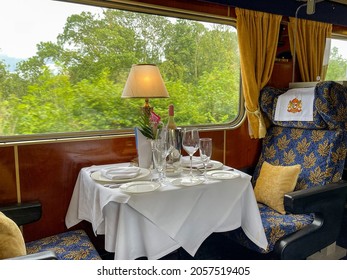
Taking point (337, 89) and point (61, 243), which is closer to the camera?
point (61, 243)

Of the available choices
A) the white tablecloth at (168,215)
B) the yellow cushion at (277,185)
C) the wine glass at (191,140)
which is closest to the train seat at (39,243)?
the white tablecloth at (168,215)

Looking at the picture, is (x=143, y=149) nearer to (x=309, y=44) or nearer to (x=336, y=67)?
(x=309, y=44)

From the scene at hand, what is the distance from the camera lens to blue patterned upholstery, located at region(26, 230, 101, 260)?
1.47m

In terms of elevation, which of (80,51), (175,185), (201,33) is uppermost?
(201,33)

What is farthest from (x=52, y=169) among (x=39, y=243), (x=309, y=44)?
(x=309, y=44)

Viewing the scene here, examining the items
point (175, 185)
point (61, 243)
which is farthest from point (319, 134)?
point (61, 243)

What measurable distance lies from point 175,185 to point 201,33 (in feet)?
5.26

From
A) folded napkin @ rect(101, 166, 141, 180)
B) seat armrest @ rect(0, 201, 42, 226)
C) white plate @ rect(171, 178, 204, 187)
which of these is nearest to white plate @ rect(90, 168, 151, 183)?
folded napkin @ rect(101, 166, 141, 180)

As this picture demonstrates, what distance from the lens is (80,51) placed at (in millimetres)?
2102

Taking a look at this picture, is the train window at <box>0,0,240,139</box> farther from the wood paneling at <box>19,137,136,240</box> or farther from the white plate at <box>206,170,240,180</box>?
the white plate at <box>206,170,240,180</box>

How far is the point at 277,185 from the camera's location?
2137 millimetres

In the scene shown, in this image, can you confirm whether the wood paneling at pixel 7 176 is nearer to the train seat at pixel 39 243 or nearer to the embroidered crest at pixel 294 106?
the train seat at pixel 39 243

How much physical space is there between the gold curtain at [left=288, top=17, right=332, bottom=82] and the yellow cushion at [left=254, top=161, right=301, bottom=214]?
119 cm
